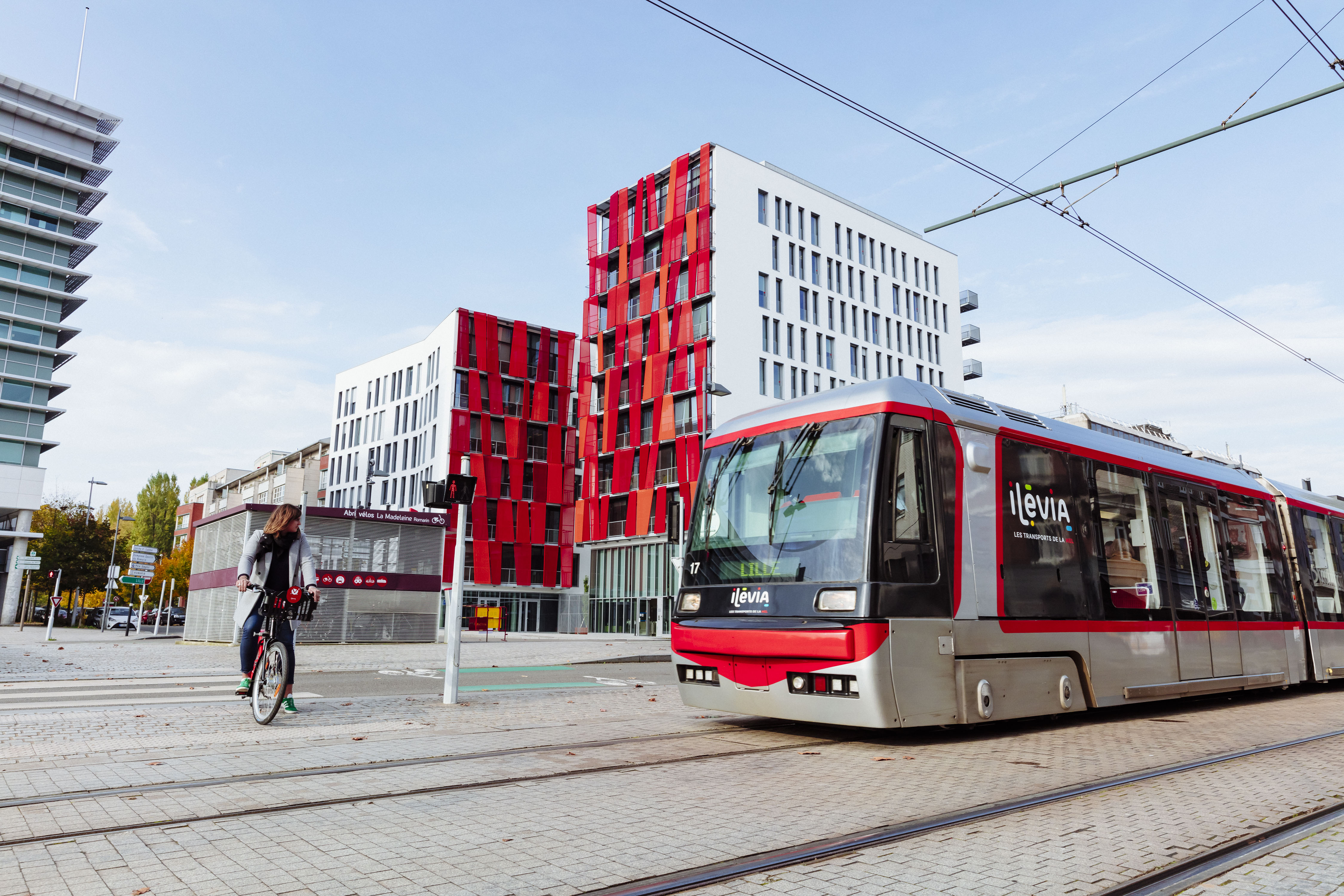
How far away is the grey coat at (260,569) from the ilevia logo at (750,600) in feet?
11.8

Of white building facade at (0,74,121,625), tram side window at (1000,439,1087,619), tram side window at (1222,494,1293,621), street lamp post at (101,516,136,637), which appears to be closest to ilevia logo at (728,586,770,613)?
tram side window at (1000,439,1087,619)

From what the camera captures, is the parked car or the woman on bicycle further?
the parked car

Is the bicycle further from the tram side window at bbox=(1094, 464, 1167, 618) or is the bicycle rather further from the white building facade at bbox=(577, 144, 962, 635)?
the white building facade at bbox=(577, 144, 962, 635)

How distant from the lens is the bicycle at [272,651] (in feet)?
25.6

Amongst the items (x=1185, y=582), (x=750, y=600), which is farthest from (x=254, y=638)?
(x=1185, y=582)

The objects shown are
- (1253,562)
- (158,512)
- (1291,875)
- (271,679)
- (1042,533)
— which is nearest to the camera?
(1291,875)

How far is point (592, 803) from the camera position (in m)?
5.03

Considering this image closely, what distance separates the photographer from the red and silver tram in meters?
6.96

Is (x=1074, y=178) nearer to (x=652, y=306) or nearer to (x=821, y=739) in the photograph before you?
(x=821, y=739)

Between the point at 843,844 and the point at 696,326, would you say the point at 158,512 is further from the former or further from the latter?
the point at 843,844

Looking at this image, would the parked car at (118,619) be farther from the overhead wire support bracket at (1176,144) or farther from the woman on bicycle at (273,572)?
the overhead wire support bracket at (1176,144)

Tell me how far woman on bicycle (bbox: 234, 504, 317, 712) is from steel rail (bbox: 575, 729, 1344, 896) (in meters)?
5.26

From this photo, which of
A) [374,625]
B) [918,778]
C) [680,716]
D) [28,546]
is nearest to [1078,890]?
[918,778]

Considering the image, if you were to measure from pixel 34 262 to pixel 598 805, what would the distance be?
80065 millimetres
